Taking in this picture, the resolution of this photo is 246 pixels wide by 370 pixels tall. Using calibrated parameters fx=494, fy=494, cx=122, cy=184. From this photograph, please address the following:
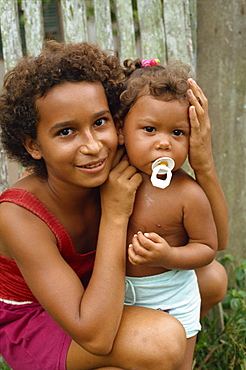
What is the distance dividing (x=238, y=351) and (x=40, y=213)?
1.49 m

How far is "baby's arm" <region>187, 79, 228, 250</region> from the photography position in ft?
6.41

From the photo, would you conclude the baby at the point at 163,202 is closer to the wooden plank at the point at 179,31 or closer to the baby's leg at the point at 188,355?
the baby's leg at the point at 188,355

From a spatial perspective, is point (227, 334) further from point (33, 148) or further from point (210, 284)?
point (33, 148)

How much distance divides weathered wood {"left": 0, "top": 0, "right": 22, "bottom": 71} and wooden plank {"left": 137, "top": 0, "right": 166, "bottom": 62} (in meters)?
0.70

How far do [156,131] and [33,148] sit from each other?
553 millimetres

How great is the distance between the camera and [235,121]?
309 cm

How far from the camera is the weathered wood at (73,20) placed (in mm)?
2760

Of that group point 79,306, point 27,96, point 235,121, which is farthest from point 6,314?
point 235,121

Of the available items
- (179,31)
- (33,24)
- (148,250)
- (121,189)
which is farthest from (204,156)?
(33,24)

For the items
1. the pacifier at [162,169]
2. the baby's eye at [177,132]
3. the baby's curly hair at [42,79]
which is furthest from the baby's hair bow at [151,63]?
the pacifier at [162,169]

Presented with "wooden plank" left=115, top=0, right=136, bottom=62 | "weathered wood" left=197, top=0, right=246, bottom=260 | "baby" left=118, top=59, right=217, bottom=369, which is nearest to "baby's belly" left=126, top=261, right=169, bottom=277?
"baby" left=118, top=59, right=217, bottom=369

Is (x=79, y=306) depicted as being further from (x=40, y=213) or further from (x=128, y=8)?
(x=128, y=8)

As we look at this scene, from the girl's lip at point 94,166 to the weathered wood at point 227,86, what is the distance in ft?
4.39

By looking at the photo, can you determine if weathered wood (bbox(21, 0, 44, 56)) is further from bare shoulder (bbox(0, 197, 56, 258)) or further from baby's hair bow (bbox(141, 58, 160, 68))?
bare shoulder (bbox(0, 197, 56, 258))
